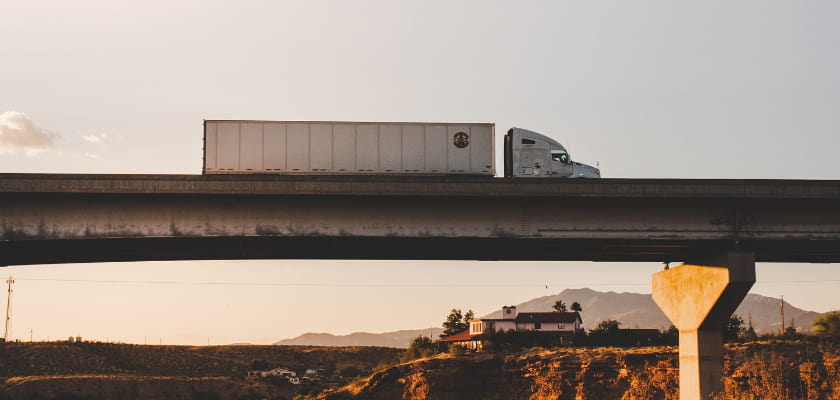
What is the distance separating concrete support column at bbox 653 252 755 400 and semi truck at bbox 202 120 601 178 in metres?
9.24

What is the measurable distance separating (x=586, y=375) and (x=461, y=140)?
37.4 metres

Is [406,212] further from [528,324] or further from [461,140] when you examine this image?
[528,324]

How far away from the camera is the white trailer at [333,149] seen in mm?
35531

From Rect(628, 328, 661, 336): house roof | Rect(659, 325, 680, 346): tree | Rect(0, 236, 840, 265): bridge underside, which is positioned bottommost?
Rect(659, 325, 680, 346): tree

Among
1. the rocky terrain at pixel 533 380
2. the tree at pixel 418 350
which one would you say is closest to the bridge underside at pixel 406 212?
the rocky terrain at pixel 533 380

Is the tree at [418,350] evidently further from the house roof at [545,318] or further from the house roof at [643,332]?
the house roof at [545,318]

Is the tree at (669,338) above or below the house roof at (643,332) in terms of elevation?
below

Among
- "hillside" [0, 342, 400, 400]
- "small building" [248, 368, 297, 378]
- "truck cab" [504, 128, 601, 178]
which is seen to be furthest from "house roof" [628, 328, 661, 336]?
"truck cab" [504, 128, 601, 178]

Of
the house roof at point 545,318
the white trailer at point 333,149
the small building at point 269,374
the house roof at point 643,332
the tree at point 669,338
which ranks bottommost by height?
the small building at point 269,374

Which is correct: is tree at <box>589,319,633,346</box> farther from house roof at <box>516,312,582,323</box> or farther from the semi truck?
the semi truck

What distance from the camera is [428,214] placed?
32938 mm

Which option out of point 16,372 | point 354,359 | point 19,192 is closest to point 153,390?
point 16,372

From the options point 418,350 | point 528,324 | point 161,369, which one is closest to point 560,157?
point 418,350

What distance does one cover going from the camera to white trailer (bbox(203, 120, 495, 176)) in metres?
35.5
